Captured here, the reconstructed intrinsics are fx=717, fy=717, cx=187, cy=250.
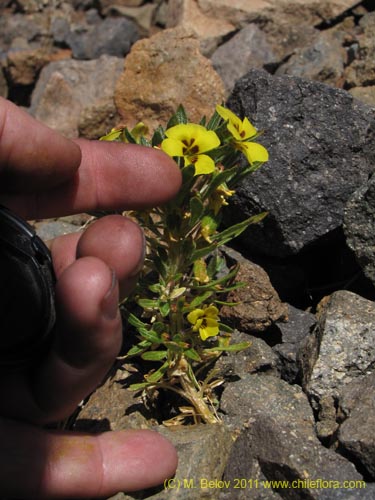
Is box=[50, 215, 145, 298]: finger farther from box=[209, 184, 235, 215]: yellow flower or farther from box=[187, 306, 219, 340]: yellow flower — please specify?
box=[209, 184, 235, 215]: yellow flower

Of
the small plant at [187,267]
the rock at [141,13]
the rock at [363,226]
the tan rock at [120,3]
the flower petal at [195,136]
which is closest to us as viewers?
the flower petal at [195,136]

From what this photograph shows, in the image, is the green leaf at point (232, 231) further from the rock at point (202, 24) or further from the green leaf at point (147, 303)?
the rock at point (202, 24)

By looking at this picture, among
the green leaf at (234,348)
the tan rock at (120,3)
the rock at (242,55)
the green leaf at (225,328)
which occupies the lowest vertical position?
the tan rock at (120,3)

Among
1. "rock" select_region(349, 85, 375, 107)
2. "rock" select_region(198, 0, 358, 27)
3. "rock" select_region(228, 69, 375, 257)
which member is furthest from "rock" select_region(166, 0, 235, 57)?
"rock" select_region(228, 69, 375, 257)

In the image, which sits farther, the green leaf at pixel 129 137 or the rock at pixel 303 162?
the rock at pixel 303 162

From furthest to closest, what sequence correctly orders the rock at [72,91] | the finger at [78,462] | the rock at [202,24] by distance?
the rock at [202,24], the rock at [72,91], the finger at [78,462]

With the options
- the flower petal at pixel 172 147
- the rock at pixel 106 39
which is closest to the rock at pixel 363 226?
the flower petal at pixel 172 147

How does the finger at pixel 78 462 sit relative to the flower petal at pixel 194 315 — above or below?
below
